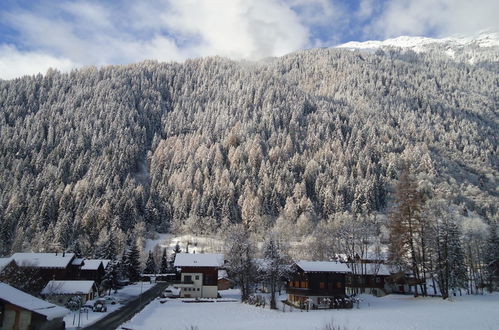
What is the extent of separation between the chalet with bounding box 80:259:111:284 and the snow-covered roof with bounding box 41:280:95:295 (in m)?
11.1

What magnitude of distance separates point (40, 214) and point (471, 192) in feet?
588

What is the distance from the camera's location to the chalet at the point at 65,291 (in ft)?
180

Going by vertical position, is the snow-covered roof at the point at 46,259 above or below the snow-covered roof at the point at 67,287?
above

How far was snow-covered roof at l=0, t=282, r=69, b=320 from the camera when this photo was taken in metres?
30.7

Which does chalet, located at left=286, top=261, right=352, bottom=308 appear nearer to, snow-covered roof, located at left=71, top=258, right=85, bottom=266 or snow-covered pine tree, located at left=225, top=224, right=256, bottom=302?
snow-covered pine tree, located at left=225, top=224, right=256, bottom=302

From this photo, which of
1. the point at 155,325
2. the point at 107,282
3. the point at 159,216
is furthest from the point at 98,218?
the point at 155,325

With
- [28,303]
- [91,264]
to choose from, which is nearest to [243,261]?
[91,264]

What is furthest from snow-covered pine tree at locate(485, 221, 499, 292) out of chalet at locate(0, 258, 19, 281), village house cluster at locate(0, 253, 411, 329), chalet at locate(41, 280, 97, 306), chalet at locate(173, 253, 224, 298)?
chalet at locate(0, 258, 19, 281)

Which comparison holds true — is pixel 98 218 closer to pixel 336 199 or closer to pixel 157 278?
pixel 157 278

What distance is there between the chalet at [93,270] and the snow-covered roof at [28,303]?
128ft

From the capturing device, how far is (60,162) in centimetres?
19675


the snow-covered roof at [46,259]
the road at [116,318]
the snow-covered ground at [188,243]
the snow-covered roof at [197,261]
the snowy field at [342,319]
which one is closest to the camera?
the snowy field at [342,319]

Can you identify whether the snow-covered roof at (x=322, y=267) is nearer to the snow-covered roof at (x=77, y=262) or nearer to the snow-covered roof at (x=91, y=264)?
the snow-covered roof at (x=91, y=264)

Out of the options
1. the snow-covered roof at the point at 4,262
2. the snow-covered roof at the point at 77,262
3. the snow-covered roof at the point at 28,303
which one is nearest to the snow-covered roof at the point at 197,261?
the snow-covered roof at the point at 77,262
